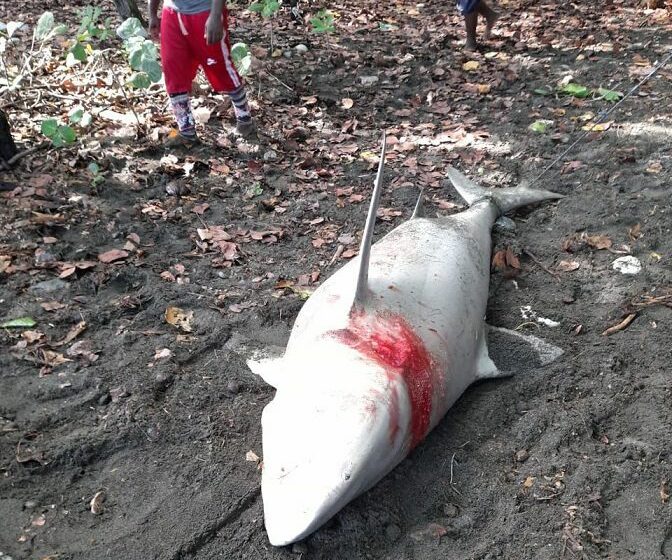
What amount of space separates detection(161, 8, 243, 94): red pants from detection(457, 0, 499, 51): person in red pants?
297 centimetres

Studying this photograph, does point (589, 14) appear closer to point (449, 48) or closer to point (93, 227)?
point (449, 48)

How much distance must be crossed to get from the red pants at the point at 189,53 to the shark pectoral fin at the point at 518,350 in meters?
2.81

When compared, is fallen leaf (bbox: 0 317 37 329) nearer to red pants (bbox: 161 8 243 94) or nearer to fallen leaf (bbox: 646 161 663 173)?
red pants (bbox: 161 8 243 94)

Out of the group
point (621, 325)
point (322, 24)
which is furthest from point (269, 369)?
point (322, 24)

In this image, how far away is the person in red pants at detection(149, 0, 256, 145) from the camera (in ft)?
14.5

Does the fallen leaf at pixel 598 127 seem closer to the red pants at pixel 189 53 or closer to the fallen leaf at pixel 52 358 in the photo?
the red pants at pixel 189 53

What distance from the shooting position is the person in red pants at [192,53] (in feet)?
14.5

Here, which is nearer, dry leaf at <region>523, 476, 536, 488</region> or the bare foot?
dry leaf at <region>523, 476, 536, 488</region>

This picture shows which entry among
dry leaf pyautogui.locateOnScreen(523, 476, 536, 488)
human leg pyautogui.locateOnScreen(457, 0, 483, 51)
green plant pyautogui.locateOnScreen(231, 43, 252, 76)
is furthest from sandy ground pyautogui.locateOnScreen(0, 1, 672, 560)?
human leg pyautogui.locateOnScreen(457, 0, 483, 51)

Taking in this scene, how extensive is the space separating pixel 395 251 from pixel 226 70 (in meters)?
2.35

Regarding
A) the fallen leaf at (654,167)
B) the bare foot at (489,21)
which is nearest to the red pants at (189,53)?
the fallen leaf at (654,167)

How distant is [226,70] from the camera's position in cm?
471

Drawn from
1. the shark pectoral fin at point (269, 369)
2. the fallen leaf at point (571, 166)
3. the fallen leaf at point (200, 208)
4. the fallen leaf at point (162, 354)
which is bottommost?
the fallen leaf at point (571, 166)

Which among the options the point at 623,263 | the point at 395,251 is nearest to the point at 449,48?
the point at 623,263
